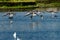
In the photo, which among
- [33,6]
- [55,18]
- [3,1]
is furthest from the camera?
[3,1]

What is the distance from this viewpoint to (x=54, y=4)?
7131 cm

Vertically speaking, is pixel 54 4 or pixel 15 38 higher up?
pixel 15 38

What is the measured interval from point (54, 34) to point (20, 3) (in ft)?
119

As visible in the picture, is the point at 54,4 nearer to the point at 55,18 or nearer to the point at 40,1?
the point at 40,1

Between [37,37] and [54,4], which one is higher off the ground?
[37,37]

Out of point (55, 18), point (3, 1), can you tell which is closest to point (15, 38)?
point (55, 18)

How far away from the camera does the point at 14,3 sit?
67.4 m

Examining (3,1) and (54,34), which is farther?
(3,1)

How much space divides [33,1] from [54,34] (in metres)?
40.2

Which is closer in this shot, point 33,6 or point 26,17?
point 26,17

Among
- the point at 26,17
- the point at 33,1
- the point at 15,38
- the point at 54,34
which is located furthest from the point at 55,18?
the point at 33,1

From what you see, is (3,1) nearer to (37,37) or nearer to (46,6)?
(46,6)

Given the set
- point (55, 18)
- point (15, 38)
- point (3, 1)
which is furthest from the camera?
point (3, 1)

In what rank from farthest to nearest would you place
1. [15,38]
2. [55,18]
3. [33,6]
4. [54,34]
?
[33,6] → [55,18] → [54,34] → [15,38]
